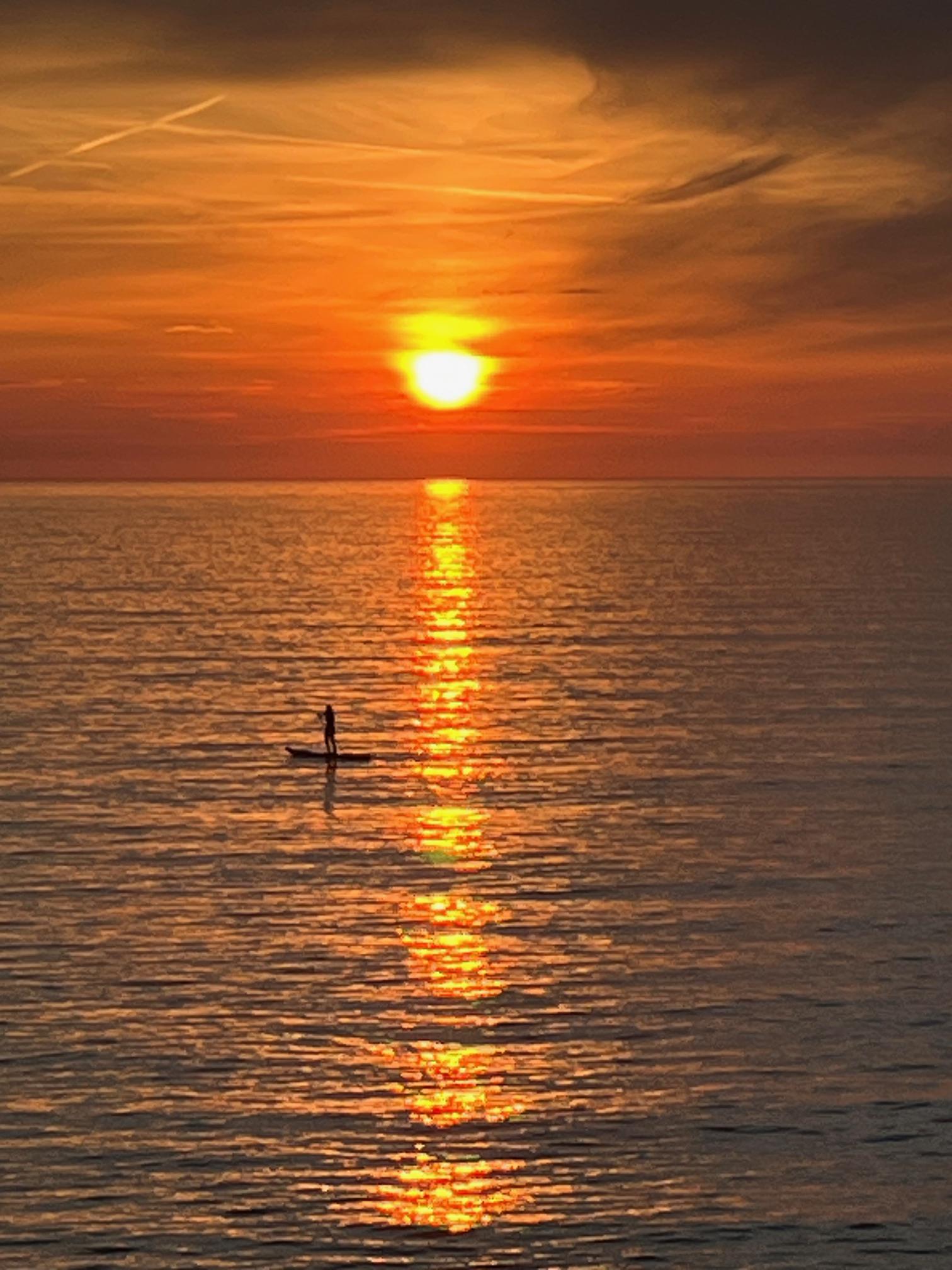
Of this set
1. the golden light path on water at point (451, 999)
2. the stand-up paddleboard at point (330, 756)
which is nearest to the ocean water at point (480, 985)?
the golden light path on water at point (451, 999)

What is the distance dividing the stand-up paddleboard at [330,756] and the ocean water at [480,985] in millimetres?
671

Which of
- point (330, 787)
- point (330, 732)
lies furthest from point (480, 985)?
point (330, 732)

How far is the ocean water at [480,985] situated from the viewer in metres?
35.1

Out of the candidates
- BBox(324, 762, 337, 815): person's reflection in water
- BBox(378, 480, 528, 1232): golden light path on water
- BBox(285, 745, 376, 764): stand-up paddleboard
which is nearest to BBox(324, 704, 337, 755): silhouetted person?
BBox(285, 745, 376, 764): stand-up paddleboard

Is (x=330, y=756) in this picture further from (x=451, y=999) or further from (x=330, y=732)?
(x=451, y=999)

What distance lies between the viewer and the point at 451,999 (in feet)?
156

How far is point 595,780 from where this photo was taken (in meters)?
77.9

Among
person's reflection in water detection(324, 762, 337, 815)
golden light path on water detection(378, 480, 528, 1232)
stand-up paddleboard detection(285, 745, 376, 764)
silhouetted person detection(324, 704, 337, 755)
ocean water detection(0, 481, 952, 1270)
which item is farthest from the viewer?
stand-up paddleboard detection(285, 745, 376, 764)

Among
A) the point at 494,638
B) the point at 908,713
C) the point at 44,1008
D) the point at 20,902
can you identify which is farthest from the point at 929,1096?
the point at 494,638

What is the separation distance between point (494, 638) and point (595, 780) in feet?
211

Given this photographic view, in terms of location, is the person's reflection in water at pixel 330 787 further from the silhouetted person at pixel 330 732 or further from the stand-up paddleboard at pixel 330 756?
the silhouetted person at pixel 330 732

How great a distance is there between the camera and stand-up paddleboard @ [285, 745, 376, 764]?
270ft

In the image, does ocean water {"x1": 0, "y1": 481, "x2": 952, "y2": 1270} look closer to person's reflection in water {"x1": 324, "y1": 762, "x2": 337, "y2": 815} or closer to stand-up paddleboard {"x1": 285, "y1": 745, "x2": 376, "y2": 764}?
person's reflection in water {"x1": 324, "y1": 762, "x2": 337, "y2": 815}

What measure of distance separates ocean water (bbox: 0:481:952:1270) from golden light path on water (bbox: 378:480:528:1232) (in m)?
0.13
